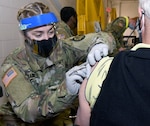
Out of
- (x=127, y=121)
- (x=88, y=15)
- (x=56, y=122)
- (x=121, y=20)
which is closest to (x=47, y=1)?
(x=88, y=15)

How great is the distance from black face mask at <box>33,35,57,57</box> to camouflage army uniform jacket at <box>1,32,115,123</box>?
4cm

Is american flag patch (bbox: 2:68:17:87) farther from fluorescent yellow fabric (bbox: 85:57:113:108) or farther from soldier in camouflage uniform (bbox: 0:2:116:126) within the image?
fluorescent yellow fabric (bbox: 85:57:113:108)

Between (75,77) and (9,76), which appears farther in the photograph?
(9,76)

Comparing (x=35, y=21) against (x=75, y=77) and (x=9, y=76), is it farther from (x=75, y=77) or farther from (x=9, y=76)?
(x=75, y=77)

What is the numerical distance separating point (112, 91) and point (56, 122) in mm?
984

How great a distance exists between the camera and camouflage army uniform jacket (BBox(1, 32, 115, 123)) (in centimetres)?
127

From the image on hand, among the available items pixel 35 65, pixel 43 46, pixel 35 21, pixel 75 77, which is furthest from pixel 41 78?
pixel 75 77

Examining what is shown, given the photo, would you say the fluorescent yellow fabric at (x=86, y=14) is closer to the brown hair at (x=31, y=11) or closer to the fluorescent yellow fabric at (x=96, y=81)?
the brown hair at (x=31, y=11)

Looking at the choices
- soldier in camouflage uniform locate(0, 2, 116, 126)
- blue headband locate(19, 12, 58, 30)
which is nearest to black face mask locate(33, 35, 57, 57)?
soldier in camouflage uniform locate(0, 2, 116, 126)

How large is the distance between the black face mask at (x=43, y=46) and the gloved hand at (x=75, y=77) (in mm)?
511

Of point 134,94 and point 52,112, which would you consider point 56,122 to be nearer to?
point 52,112

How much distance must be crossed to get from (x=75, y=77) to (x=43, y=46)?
0.59 meters

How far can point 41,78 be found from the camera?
5.23ft

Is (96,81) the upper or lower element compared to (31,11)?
lower
